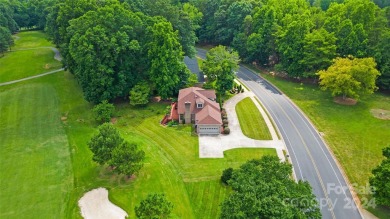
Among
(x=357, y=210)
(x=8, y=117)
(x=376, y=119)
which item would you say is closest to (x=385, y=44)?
(x=376, y=119)

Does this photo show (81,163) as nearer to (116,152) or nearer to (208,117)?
(116,152)

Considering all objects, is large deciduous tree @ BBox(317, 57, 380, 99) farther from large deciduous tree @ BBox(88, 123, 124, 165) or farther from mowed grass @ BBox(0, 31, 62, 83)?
mowed grass @ BBox(0, 31, 62, 83)

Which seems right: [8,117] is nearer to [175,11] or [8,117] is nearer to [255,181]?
[175,11]

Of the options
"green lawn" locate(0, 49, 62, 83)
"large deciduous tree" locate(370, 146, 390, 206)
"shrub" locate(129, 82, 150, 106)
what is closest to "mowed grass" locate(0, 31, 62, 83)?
"green lawn" locate(0, 49, 62, 83)

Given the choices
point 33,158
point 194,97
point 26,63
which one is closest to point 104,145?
point 33,158

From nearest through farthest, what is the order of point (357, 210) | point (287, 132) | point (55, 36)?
point (357, 210), point (287, 132), point (55, 36)

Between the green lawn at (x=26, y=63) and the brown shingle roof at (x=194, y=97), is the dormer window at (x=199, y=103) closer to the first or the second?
the brown shingle roof at (x=194, y=97)

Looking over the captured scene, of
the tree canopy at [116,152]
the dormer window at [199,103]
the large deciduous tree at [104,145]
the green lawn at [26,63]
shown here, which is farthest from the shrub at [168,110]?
the green lawn at [26,63]
